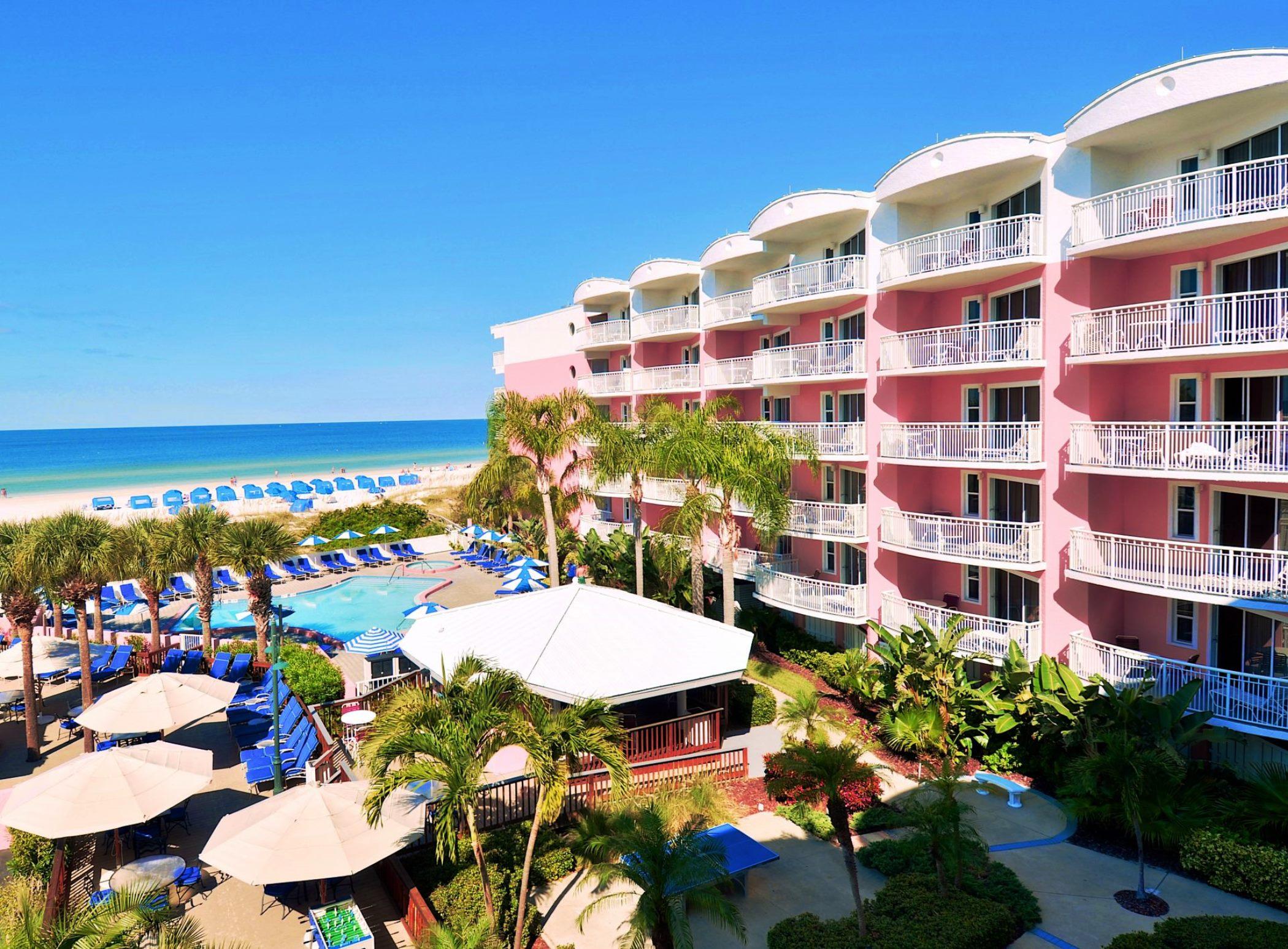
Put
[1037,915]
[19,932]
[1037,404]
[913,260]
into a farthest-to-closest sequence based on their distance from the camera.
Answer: [913,260]
[1037,404]
[1037,915]
[19,932]

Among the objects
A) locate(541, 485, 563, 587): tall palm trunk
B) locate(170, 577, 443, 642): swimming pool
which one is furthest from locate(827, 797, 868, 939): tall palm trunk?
locate(170, 577, 443, 642): swimming pool

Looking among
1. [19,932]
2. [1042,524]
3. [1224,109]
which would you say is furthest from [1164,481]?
[19,932]

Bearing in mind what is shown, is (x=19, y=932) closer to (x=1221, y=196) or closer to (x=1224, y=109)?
(x=1221, y=196)

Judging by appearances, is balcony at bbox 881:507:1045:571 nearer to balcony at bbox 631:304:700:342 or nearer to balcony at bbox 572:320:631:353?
balcony at bbox 631:304:700:342

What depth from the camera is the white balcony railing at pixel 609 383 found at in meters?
36.2

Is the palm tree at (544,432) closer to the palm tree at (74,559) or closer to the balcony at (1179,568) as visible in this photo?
the palm tree at (74,559)

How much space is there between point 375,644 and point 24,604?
8578 millimetres

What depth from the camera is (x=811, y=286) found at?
2400 cm

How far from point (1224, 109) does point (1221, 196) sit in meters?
1.73

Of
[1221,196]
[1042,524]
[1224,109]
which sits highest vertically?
[1224,109]

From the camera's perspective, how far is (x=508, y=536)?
45438mm

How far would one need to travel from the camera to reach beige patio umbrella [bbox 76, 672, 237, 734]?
17.0m

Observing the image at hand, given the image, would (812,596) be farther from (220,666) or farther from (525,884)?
(220,666)

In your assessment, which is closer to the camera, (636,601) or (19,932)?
(19,932)
